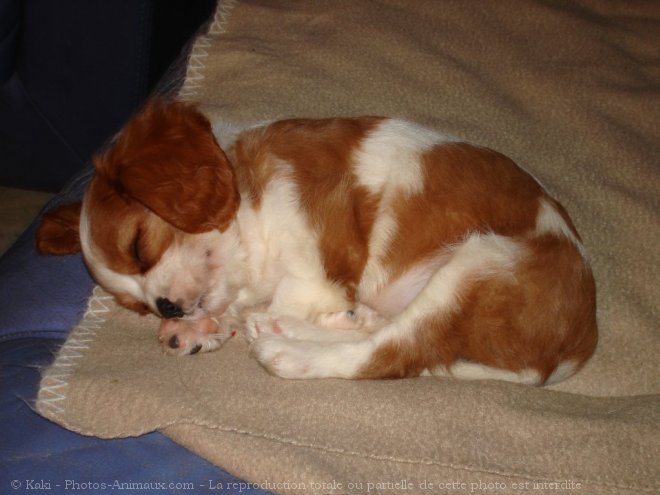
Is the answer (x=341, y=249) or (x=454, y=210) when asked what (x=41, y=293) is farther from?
(x=454, y=210)

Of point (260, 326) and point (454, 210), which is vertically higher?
A: point (454, 210)

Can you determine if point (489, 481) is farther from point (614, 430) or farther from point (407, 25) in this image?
point (407, 25)

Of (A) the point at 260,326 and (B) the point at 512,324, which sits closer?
(B) the point at 512,324

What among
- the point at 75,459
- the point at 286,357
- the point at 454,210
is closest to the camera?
the point at 75,459

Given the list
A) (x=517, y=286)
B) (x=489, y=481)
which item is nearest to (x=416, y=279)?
(x=517, y=286)

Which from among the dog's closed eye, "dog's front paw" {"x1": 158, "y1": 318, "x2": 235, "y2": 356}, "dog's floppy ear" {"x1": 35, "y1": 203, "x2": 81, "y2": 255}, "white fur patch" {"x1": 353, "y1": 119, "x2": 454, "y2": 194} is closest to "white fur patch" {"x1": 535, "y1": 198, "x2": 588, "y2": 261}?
"white fur patch" {"x1": 353, "y1": 119, "x2": 454, "y2": 194}

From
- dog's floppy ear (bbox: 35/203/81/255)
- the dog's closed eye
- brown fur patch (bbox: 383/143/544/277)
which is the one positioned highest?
brown fur patch (bbox: 383/143/544/277)

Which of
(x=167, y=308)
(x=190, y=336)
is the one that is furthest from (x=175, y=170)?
(x=190, y=336)

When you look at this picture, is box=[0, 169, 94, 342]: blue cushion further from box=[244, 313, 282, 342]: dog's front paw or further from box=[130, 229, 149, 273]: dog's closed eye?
box=[244, 313, 282, 342]: dog's front paw
